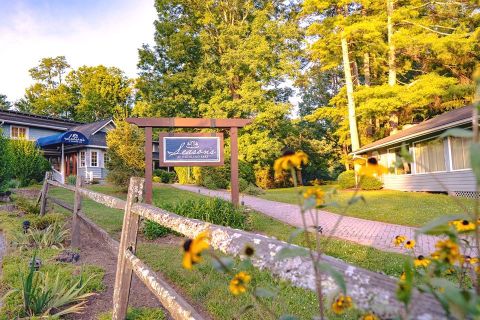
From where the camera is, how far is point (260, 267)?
45.8 inches

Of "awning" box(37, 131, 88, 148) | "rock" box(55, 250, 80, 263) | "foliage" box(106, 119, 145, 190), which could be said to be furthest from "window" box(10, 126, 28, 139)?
"rock" box(55, 250, 80, 263)

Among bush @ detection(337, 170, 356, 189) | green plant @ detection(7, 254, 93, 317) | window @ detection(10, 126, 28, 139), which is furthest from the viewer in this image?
window @ detection(10, 126, 28, 139)

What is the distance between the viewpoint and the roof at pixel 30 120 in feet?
77.8

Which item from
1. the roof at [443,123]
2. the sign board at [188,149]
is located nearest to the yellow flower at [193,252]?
the sign board at [188,149]

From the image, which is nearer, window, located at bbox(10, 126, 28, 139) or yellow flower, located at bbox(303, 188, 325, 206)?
yellow flower, located at bbox(303, 188, 325, 206)

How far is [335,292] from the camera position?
2.76ft

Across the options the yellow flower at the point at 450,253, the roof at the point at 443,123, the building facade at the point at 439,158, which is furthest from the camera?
the building facade at the point at 439,158

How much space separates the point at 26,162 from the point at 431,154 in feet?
65.0

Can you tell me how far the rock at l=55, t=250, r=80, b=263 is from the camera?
4819mm

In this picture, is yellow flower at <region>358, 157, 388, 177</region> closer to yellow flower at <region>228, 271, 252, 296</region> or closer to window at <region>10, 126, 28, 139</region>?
yellow flower at <region>228, 271, 252, 296</region>

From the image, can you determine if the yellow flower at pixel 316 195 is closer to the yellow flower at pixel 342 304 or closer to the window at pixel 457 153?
the yellow flower at pixel 342 304

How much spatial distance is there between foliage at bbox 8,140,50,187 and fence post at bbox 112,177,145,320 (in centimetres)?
1640

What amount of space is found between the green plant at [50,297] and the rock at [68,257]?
121cm

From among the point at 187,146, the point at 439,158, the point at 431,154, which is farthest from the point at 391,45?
the point at 187,146
